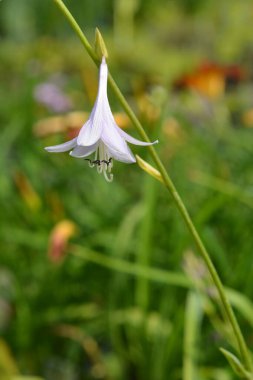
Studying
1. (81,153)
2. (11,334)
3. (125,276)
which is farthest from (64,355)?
(81,153)

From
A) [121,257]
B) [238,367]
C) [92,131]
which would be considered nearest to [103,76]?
[92,131]

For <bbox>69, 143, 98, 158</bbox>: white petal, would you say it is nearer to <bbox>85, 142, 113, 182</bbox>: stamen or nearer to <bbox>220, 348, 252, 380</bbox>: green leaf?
<bbox>85, 142, 113, 182</bbox>: stamen

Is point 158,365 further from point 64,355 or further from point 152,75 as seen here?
point 152,75

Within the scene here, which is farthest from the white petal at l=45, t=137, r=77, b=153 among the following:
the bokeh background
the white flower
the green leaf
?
the bokeh background

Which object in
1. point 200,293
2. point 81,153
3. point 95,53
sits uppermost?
point 95,53

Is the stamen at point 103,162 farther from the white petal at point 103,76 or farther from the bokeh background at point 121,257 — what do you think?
the bokeh background at point 121,257

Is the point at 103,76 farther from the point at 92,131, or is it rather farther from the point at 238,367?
the point at 238,367

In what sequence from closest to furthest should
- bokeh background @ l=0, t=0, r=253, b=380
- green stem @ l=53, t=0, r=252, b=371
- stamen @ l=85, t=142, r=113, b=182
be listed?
green stem @ l=53, t=0, r=252, b=371 → stamen @ l=85, t=142, r=113, b=182 → bokeh background @ l=0, t=0, r=253, b=380

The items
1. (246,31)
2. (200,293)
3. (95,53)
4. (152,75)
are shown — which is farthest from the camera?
(246,31)

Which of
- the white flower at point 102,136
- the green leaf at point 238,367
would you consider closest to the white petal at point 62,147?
the white flower at point 102,136
